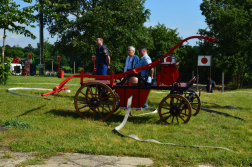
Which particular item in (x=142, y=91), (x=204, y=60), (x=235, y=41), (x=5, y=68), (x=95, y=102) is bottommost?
(x=95, y=102)

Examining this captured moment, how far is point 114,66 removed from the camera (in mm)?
42000

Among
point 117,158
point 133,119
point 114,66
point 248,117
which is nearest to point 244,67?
point 114,66

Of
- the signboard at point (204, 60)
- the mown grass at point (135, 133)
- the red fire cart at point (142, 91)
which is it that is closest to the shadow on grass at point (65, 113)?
the mown grass at point (135, 133)

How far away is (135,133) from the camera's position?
5.86 metres

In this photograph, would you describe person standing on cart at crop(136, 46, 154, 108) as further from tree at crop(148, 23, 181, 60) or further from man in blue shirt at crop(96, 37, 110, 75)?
tree at crop(148, 23, 181, 60)

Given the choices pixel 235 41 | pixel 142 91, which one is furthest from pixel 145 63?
pixel 235 41

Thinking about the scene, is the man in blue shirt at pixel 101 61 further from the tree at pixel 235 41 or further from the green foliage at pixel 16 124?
the tree at pixel 235 41

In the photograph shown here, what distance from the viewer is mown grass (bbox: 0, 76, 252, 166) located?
4457mm

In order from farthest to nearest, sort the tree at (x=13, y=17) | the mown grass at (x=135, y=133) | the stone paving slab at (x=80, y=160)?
the tree at (x=13, y=17)
the mown grass at (x=135, y=133)
the stone paving slab at (x=80, y=160)

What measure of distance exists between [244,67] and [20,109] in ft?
87.3

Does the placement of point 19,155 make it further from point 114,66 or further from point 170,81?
point 114,66

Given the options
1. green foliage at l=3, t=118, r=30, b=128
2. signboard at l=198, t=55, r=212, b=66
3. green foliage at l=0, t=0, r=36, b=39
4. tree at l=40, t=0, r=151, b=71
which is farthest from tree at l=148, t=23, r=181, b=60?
green foliage at l=3, t=118, r=30, b=128

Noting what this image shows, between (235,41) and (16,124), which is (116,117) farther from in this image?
(235,41)

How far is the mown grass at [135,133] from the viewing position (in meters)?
4.46
